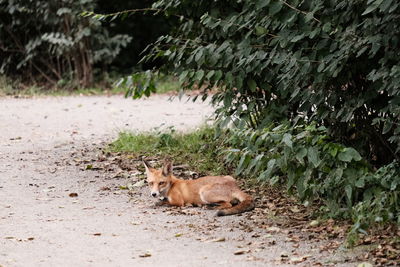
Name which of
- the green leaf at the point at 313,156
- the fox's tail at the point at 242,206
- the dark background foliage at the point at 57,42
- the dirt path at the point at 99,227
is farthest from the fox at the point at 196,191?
the dark background foliage at the point at 57,42

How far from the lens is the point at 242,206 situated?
24.9ft

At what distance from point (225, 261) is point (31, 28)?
15.1 m

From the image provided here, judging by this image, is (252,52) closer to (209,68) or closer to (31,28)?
(209,68)

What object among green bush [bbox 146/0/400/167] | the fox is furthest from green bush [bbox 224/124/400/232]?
the fox

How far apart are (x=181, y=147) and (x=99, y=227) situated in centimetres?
370

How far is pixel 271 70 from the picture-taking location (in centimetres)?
777

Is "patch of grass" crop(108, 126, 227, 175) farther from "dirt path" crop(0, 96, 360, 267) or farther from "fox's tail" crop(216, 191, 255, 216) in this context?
"fox's tail" crop(216, 191, 255, 216)

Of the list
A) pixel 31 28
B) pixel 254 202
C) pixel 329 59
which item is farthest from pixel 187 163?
pixel 31 28

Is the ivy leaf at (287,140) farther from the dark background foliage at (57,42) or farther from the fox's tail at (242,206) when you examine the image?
the dark background foliage at (57,42)

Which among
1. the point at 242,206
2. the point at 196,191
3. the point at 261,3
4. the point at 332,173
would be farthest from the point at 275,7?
the point at 196,191

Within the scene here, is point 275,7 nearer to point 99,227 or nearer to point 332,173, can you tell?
point 332,173

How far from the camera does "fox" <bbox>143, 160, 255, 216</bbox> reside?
7.95m

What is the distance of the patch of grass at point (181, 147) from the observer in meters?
9.88

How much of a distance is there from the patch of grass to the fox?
4.10 feet
